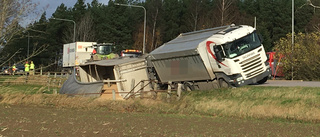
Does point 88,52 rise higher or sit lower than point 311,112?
higher

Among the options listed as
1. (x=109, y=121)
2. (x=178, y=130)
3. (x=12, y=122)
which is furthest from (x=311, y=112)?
(x=12, y=122)

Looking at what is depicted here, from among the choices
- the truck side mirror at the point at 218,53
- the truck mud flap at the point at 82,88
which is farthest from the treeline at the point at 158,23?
the truck side mirror at the point at 218,53

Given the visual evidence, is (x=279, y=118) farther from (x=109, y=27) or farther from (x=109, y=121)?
(x=109, y=27)

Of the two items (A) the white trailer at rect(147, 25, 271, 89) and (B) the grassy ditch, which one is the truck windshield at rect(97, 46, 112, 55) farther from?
(A) the white trailer at rect(147, 25, 271, 89)

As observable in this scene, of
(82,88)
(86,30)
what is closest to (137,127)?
(82,88)

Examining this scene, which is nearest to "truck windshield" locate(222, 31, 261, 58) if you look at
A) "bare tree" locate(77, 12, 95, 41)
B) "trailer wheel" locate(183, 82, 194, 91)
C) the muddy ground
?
"trailer wheel" locate(183, 82, 194, 91)

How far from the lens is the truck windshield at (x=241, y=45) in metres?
20.8

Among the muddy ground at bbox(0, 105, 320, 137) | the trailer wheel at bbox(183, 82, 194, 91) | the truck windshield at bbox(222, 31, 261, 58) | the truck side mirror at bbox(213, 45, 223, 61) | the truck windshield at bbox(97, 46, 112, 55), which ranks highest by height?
the truck windshield at bbox(97, 46, 112, 55)

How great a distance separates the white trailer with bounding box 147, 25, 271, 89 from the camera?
68.2 ft

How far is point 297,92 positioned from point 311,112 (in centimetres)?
230

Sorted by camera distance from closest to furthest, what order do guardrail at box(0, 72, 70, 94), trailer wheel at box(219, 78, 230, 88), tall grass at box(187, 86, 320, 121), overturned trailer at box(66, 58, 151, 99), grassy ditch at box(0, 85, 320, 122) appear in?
tall grass at box(187, 86, 320, 121) < grassy ditch at box(0, 85, 320, 122) < trailer wheel at box(219, 78, 230, 88) < overturned trailer at box(66, 58, 151, 99) < guardrail at box(0, 72, 70, 94)

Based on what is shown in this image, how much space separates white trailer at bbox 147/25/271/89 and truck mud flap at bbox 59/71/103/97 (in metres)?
3.96

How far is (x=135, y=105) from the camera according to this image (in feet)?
65.6

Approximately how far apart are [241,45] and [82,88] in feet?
30.1
